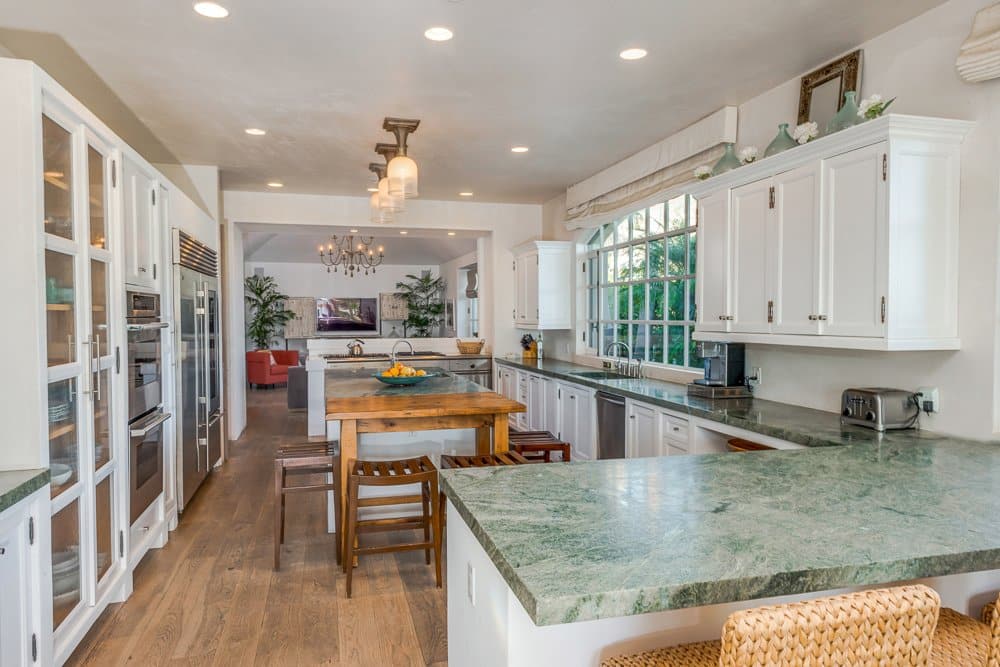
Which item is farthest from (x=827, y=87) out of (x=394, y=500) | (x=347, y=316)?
(x=347, y=316)

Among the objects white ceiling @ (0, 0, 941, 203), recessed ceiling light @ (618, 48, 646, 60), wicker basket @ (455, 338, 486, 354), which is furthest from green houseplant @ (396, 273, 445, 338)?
recessed ceiling light @ (618, 48, 646, 60)

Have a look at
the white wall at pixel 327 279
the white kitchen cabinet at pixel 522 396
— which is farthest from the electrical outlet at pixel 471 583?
the white wall at pixel 327 279

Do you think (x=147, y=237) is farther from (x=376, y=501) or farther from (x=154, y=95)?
A: (x=376, y=501)

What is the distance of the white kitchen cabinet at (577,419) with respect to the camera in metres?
5.06

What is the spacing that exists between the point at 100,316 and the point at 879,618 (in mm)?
2835

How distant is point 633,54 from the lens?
3.21 meters

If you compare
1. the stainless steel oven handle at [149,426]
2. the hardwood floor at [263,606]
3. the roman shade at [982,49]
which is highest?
the roman shade at [982,49]

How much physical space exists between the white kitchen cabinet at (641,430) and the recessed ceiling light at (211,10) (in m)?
3.08

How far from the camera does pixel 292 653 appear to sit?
2.54 m

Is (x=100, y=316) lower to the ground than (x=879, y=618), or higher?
higher

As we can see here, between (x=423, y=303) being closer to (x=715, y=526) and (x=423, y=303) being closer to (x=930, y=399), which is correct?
(x=930, y=399)

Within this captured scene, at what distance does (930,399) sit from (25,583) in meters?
3.37

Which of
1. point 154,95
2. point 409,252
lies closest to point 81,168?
point 154,95

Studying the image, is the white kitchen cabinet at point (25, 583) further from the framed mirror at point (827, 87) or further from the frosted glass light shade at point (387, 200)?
the framed mirror at point (827, 87)
